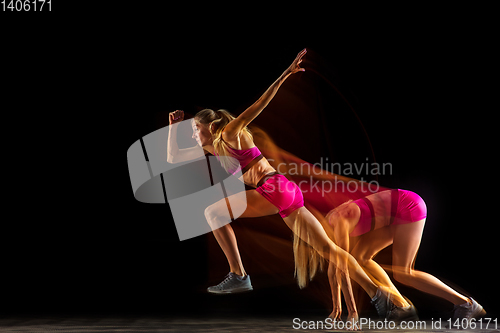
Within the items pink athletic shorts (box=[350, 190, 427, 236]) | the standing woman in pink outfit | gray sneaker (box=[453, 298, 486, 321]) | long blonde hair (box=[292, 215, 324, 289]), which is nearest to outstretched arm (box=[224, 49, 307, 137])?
the standing woman in pink outfit

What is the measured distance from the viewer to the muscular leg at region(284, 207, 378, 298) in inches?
124

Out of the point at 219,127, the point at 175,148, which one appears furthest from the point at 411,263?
the point at 175,148

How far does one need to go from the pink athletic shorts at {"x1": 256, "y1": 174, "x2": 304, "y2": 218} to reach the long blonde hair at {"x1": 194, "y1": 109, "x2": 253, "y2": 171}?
29 cm

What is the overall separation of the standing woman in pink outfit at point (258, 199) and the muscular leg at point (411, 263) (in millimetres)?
224

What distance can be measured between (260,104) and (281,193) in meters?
0.65

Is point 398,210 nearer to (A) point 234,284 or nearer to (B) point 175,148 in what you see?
(A) point 234,284

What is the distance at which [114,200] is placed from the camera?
14.5ft

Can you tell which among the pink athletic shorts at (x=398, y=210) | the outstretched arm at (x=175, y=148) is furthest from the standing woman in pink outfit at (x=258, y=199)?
the pink athletic shorts at (x=398, y=210)

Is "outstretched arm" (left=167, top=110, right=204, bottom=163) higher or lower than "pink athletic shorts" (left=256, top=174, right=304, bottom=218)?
higher

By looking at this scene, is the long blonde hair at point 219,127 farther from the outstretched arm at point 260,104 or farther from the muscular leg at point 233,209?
the muscular leg at point 233,209

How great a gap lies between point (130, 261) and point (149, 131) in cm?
131

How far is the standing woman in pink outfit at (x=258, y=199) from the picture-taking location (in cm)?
317

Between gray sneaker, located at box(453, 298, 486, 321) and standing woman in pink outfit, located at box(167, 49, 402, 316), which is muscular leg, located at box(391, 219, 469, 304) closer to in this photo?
gray sneaker, located at box(453, 298, 486, 321)

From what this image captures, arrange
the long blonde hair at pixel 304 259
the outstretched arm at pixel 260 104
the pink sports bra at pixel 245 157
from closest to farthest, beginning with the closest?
the outstretched arm at pixel 260 104 < the pink sports bra at pixel 245 157 < the long blonde hair at pixel 304 259
